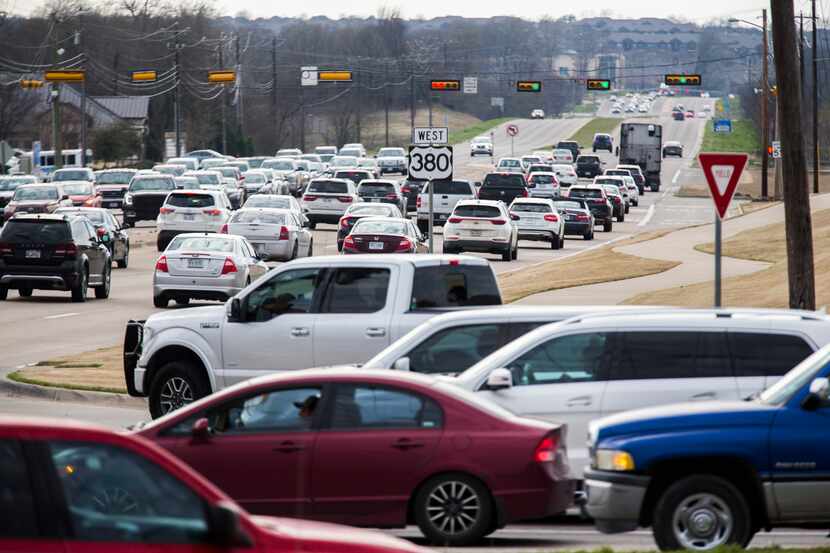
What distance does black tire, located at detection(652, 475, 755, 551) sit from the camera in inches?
384

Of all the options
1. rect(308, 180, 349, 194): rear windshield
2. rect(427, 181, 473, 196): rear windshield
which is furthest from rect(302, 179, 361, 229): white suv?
rect(427, 181, 473, 196): rear windshield

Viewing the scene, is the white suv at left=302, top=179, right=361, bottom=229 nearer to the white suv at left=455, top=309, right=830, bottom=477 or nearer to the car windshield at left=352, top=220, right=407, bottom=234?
the car windshield at left=352, top=220, right=407, bottom=234

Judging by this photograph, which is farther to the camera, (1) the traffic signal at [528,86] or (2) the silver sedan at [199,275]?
(1) the traffic signal at [528,86]

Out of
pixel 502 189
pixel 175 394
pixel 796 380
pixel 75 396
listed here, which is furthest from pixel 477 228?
pixel 796 380

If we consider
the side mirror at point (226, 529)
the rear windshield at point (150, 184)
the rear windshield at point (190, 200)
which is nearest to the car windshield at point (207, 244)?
the rear windshield at point (190, 200)

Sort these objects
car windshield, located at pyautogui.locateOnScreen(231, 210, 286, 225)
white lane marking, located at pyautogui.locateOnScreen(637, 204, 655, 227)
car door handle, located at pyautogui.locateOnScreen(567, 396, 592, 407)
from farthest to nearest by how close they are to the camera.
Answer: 1. white lane marking, located at pyautogui.locateOnScreen(637, 204, 655, 227)
2. car windshield, located at pyautogui.locateOnScreen(231, 210, 286, 225)
3. car door handle, located at pyautogui.locateOnScreen(567, 396, 592, 407)

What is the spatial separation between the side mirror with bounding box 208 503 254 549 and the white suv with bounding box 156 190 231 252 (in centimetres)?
3679

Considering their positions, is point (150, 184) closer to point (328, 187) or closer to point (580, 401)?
point (328, 187)

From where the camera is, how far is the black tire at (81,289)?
3119 cm

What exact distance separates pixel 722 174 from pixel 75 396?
8.89 meters

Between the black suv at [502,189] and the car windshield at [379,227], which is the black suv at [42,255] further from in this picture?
the black suv at [502,189]

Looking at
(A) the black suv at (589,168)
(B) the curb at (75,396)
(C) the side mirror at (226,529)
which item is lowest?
(A) the black suv at (589,168)

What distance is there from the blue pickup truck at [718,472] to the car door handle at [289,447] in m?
2.00

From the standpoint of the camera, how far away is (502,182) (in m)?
60.3
